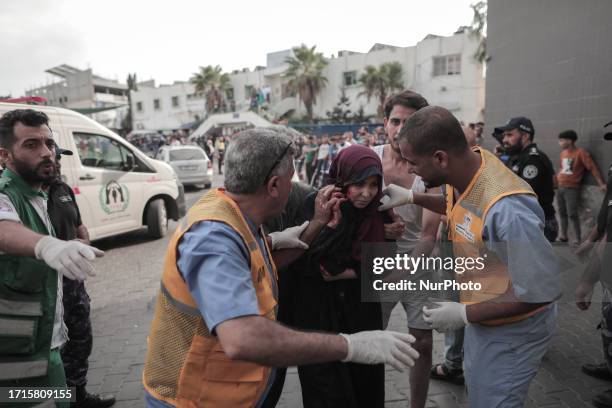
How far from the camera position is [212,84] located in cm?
4734

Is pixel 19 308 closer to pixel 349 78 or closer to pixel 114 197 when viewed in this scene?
pixel 114 197

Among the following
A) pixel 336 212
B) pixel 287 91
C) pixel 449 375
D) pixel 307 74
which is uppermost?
pixel 307 74

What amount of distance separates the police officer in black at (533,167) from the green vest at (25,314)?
4.70m

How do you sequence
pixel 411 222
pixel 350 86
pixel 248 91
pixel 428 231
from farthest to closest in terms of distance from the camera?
pixel 248 91 < pixel 350 86 < pixel 411 222 < pixel 428 231

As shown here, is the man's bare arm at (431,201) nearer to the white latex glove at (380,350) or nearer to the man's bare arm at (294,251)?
the man's bare arm at (294,251)

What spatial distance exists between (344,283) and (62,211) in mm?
2179

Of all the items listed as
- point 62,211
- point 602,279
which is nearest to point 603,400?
point 602,279

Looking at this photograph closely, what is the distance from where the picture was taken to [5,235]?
185 centimetres

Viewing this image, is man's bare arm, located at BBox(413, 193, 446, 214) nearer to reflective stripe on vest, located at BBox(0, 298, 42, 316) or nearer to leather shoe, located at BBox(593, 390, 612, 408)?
leather shoe, located at BBox(593, 390, 612, 408)

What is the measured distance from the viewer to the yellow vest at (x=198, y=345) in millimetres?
1473

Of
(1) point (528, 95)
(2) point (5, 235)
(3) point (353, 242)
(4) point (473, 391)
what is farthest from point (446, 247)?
(1) point (528, 95)

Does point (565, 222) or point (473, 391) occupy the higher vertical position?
point (473, 391)

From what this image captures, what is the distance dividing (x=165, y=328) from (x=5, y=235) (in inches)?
34.8

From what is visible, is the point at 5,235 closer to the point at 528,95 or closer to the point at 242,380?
the point at 242,380
